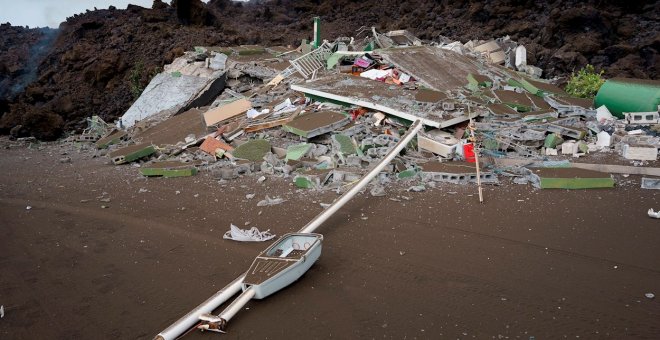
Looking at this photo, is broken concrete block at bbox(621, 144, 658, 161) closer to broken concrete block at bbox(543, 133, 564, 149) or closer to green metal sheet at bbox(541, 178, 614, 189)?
broken concrete block at bbox(543, 133, 564, 149)

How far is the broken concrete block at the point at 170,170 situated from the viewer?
24.3 ft

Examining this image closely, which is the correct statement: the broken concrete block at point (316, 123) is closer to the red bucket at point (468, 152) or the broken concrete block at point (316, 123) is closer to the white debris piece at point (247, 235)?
the red bucket at point (468, 152)

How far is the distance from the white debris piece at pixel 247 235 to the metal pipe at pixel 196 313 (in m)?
1.09

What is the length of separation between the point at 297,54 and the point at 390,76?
399 centimetres

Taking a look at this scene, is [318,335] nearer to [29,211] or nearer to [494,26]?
[29,211]

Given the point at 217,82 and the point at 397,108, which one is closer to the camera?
the point at 397,108

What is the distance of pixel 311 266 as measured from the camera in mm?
4398

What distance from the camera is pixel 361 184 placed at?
5562 millimetres

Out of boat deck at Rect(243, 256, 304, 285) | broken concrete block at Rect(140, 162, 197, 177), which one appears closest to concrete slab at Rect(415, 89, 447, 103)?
broken concrete block at Rect(140, 162, 197, 177)

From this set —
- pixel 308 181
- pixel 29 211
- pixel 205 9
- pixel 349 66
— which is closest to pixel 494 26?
pixel 349 66

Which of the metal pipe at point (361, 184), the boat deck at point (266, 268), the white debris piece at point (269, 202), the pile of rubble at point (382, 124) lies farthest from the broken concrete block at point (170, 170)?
the boat deck at point (266, 268)

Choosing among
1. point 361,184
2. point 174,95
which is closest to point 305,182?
point 361,184

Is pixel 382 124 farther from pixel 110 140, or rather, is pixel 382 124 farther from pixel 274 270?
pixel 110 140

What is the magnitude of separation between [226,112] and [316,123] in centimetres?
215
